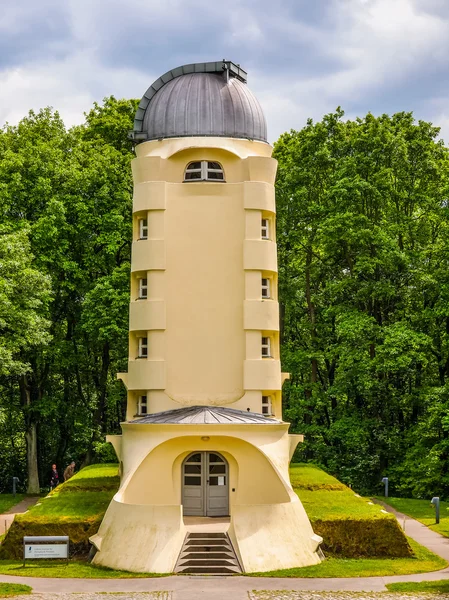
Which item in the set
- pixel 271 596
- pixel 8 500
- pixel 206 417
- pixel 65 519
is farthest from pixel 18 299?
pixel 271 596

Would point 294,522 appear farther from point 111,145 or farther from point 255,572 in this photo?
point 111,145

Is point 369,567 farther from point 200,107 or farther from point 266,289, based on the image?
point 200,107

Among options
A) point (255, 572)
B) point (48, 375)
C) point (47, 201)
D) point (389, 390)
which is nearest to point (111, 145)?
point (47, 201)

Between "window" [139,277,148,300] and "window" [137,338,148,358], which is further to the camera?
"window" [139,277,148,300]

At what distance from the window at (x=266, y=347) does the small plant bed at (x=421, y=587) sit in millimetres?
11529

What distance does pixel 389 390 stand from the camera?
164 ft

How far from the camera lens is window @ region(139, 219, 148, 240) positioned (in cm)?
3553

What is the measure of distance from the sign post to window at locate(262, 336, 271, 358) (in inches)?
421

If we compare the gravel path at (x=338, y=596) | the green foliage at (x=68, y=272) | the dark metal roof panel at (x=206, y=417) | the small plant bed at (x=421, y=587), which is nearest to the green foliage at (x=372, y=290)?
the green foliage at (x=68, y=272)

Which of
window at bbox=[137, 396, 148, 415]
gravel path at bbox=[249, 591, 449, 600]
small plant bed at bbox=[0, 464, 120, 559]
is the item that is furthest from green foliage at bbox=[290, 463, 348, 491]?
gravel path at bbox=[249, 591, 449, 600]

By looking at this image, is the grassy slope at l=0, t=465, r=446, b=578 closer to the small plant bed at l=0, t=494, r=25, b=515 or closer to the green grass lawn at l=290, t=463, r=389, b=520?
the green grass lawn at l=290, t=463, r=389, b=520

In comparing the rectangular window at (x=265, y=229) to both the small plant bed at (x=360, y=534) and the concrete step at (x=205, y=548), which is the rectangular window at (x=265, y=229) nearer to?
the small plant bed at (x=360, y=534)

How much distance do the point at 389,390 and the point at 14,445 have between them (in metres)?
22.9

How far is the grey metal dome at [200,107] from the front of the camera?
116 ft
